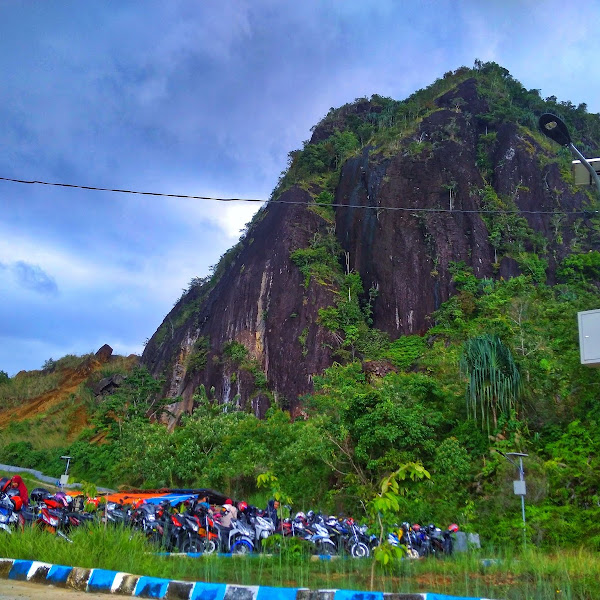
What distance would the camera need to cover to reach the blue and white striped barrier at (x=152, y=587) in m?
5.17

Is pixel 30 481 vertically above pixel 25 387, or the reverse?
pixel 25 387

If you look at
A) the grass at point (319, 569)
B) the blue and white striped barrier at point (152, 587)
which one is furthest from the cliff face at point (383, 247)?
the blue and white striped barrier at point (152, 587)

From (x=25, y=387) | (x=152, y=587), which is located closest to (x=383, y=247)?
(x=152, y=587)

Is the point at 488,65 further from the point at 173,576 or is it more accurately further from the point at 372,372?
the point at 173,576

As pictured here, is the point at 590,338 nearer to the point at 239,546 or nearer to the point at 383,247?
the point at 239,546

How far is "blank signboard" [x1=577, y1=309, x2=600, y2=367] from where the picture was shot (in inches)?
421

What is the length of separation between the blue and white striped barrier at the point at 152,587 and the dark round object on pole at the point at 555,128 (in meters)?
5.72

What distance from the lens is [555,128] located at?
7.82 metres

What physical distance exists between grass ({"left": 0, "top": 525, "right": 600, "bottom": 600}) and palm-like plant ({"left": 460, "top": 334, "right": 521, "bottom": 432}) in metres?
7.45

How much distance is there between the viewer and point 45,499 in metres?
11.6

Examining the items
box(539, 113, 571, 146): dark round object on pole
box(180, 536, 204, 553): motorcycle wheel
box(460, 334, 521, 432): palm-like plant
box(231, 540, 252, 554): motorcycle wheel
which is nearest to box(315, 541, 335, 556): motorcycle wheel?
box(231, 540, 252, 554): motorcycle wheel

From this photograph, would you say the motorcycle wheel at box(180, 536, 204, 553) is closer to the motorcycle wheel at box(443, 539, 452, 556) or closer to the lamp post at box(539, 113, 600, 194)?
the motorcycle wheel at box(443, 539, 452, 556)

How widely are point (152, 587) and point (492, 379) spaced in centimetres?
1086

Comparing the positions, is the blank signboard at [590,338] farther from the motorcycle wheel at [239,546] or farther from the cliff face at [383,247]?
the cliff face at [383,247]
